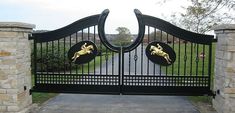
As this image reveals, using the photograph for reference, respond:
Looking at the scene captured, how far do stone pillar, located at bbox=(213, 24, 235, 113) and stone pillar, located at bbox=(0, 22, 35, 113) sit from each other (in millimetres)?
3603

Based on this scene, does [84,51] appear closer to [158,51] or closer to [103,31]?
[103,31]

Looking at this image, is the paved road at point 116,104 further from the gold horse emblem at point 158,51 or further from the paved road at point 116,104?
the gold horse emblem at point 158,51

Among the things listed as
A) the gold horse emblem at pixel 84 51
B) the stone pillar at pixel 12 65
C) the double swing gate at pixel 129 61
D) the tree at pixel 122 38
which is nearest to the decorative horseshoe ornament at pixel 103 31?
the double swing gate at pixel 129 61

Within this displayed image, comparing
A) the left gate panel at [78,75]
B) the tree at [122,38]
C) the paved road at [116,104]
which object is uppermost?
the tree at [122,38]

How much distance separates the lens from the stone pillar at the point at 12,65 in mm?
5496

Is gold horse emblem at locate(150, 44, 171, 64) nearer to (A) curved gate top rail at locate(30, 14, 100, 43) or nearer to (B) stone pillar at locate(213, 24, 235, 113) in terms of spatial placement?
(B) stone pillar at locate(213, 24, 235, 113)

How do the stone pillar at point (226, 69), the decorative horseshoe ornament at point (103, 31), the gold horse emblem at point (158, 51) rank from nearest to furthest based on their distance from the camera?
the stone pillar at point (226, 69), the decorative horseshoe ornament at point (103, 31), the gold horse emblem at point (158, 51)

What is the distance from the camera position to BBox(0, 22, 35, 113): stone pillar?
18.0 feet

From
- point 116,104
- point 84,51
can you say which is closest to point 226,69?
point 116,104

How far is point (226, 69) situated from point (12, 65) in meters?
3.83

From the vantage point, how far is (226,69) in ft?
18.3

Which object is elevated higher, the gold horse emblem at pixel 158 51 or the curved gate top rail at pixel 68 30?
the curved gate top rail at pixel 68 30

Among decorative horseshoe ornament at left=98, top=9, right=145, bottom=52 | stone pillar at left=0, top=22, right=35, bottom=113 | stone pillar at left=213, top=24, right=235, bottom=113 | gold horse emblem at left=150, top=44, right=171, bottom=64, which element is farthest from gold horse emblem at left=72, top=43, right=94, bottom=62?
stone pillar at left=213, top=24, right=235, bottom=113

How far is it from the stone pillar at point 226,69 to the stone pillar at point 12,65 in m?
3.60
